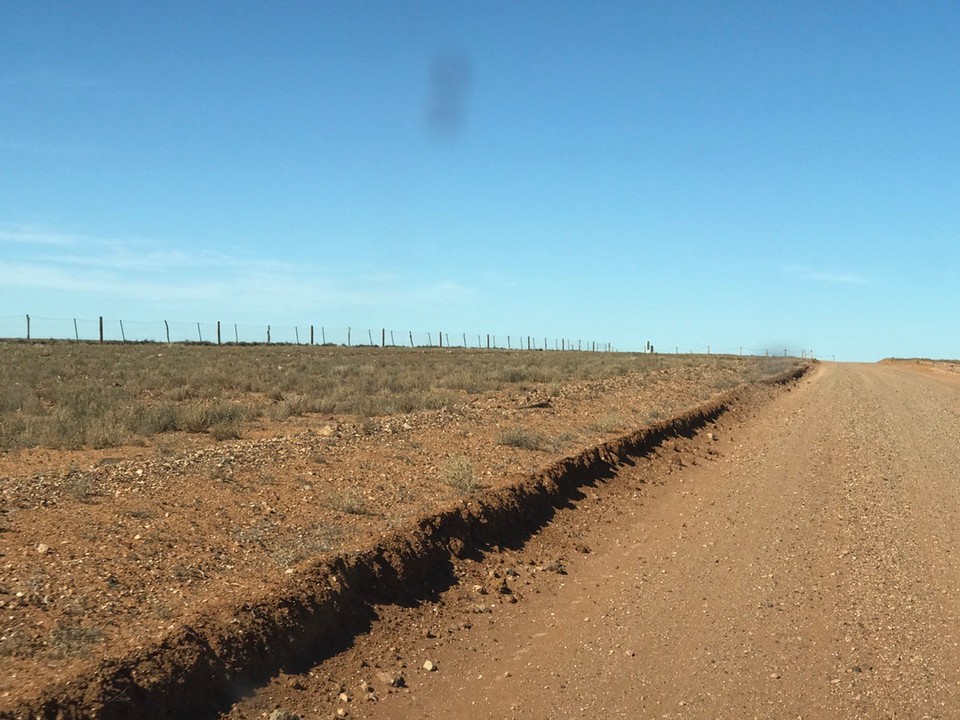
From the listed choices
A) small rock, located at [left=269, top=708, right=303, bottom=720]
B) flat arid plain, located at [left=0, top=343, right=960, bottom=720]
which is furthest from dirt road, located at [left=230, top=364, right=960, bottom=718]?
small rock, located at [left=269, top=708, right=303, bottom=720]

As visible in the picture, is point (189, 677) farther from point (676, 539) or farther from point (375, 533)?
point (676, 539)

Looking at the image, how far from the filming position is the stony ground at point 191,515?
6387 mm

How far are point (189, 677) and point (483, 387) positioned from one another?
23783 millimetres

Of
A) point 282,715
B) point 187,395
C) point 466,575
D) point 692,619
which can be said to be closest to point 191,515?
point 466,575

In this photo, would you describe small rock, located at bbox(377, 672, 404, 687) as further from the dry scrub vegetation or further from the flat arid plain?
the dry scrub vegetation

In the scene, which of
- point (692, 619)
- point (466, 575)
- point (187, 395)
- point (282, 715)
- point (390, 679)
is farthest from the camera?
point (187, 395)

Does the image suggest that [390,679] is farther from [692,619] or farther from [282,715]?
[692,619]

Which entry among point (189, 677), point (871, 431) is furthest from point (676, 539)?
point (871, 431)

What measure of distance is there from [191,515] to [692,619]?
518 cm

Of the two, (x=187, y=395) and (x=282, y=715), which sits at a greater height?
(x=187, y=395)

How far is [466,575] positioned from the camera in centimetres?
909

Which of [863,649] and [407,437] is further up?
[407,437]

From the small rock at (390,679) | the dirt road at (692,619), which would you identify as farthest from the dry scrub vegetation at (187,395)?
the small rock at (390,679)

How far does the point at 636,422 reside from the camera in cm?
1900
